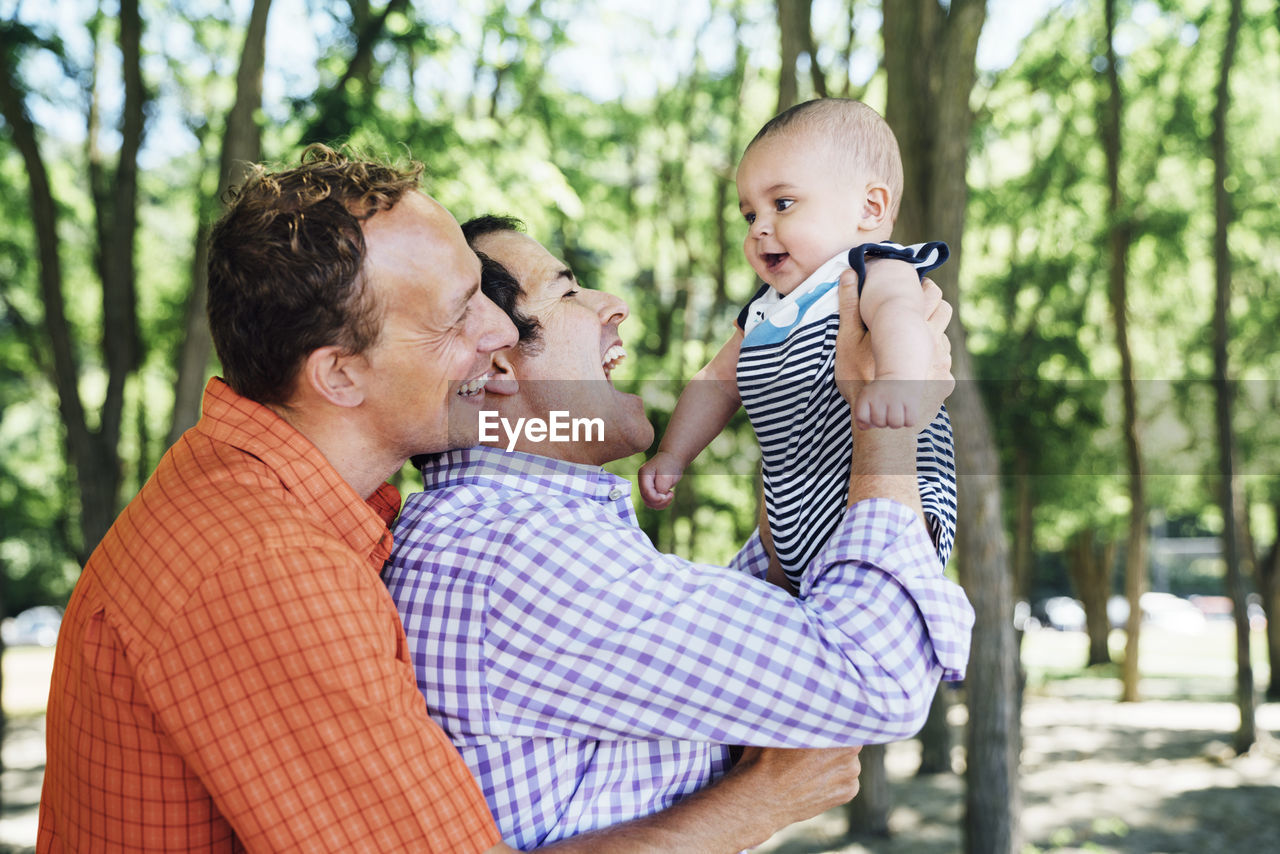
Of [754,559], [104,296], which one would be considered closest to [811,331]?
[754,559]

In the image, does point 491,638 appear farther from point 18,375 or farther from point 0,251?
point 18,375

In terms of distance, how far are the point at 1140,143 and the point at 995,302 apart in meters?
3.03

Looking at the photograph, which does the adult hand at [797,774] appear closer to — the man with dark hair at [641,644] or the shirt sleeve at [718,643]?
the man with dark hair at [641,644]

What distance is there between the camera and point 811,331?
2.05m

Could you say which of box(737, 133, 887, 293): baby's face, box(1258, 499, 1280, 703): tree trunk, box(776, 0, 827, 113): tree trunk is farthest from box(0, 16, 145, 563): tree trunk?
box(1258, 499, 1280, 703): tree trunk

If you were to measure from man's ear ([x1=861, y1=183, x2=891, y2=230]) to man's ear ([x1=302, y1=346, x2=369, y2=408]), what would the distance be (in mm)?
1128

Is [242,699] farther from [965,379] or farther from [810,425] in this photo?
[965,379]

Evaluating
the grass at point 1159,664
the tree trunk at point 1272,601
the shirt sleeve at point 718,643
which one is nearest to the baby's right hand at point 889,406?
the shirt sleeve at point 718,643

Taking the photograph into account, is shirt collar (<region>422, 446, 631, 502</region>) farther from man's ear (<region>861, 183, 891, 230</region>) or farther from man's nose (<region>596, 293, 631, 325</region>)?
man's ear (<region>861, 183, 891, 230</region>)

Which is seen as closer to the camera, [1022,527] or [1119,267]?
[1119,267]

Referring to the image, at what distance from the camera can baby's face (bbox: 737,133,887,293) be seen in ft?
7.22

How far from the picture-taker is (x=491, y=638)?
5.23 feet

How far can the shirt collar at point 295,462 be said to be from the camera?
161cm

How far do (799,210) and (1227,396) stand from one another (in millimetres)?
11114
